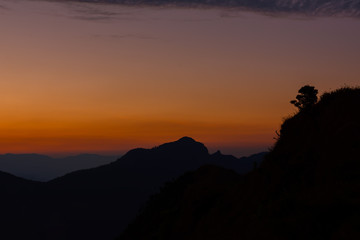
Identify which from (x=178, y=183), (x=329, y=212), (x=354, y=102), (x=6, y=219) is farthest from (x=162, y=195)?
(x=6, y=219)

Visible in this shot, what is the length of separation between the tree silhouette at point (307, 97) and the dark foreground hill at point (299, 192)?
1.70 feet

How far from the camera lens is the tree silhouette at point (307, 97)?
79.4 ft

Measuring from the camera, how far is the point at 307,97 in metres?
24.3

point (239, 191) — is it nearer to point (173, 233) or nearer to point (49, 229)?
point (173, 233)

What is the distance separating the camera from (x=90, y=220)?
7721 inches

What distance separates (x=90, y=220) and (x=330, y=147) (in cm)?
19068

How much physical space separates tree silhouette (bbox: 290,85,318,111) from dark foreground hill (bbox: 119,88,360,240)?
52 cm

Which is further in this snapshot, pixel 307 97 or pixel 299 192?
pixel 307 97

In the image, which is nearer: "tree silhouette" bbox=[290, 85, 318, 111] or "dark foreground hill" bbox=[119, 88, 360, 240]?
"dark foreground hill" bbox=[119, 88, 360, 240]

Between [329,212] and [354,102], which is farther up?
[354,102]

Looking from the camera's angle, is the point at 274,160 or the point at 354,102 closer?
the point at 354,102

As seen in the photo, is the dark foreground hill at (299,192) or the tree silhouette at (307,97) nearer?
the dark foreground hill at (299,192)

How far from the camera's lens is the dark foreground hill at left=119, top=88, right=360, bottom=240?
13.0 metres

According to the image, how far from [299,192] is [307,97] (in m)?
8.72
